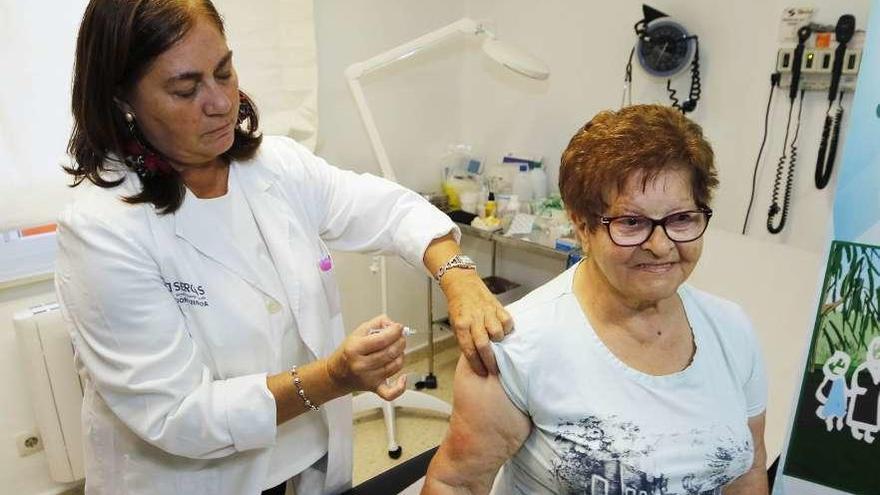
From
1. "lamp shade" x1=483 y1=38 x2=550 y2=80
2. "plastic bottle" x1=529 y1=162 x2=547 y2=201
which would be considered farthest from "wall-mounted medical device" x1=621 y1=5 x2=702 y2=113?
"plastic bottle" x1=529 y1=162 x2=547 y2=201

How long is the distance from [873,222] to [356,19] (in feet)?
6.90

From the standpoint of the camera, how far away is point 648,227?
3.02 ft

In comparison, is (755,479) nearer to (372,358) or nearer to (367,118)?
(372,358)

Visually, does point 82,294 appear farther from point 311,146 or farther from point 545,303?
point 311,146

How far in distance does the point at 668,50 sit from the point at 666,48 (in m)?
0.01

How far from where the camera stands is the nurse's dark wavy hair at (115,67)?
2.96 feet

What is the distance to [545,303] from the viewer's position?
3.37ft

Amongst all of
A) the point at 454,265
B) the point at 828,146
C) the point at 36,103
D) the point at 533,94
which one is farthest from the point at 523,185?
the point at 36,103

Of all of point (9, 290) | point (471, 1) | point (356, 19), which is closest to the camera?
point (9, 290)

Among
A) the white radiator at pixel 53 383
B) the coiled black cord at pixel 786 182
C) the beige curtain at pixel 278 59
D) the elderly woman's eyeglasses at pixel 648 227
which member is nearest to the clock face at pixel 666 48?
the coiled black cord at pixel 786 182

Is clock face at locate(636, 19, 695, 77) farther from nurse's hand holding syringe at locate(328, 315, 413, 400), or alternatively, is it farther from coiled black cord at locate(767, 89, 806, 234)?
nurse's hand holding syringe at locate(328, 315, 413, 400)

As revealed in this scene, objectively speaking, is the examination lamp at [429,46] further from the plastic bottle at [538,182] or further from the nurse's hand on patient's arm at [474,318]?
the nurse's hand on patient's arm at [474,318]

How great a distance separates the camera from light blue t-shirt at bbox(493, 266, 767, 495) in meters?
0.93

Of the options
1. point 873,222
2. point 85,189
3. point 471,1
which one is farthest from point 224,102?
point 471,1
